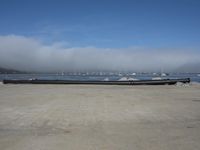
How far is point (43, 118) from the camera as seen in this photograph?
10359 mm

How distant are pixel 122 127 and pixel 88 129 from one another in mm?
1033

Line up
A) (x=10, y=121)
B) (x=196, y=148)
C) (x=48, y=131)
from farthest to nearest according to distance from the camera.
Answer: (x=10, y=121), (x=48, y=131), (x=196, y=148)

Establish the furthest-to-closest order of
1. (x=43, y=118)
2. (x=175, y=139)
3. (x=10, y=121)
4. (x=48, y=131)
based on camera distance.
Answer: (x=43, y=118) < (x=10, y=121) < (x=48, y=131) < (x=175, y=139)

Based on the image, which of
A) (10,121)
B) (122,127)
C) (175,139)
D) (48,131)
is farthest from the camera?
(10,121)

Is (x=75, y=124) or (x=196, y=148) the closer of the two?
(x=196, y=148)

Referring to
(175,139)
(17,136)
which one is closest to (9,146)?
(17,136)

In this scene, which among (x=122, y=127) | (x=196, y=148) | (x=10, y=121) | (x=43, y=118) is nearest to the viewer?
(x=196, y=148)

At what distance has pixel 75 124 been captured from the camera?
9.19m

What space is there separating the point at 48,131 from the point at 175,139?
3.29 meters

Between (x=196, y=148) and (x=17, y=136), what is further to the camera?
(x=17, y=136)

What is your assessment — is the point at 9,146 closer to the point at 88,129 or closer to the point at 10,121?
the point at 88,129

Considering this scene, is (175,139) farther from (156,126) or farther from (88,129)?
(88,129)

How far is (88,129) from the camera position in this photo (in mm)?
8352

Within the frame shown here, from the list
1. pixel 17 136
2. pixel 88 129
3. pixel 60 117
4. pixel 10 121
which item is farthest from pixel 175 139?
pixel 10 121
